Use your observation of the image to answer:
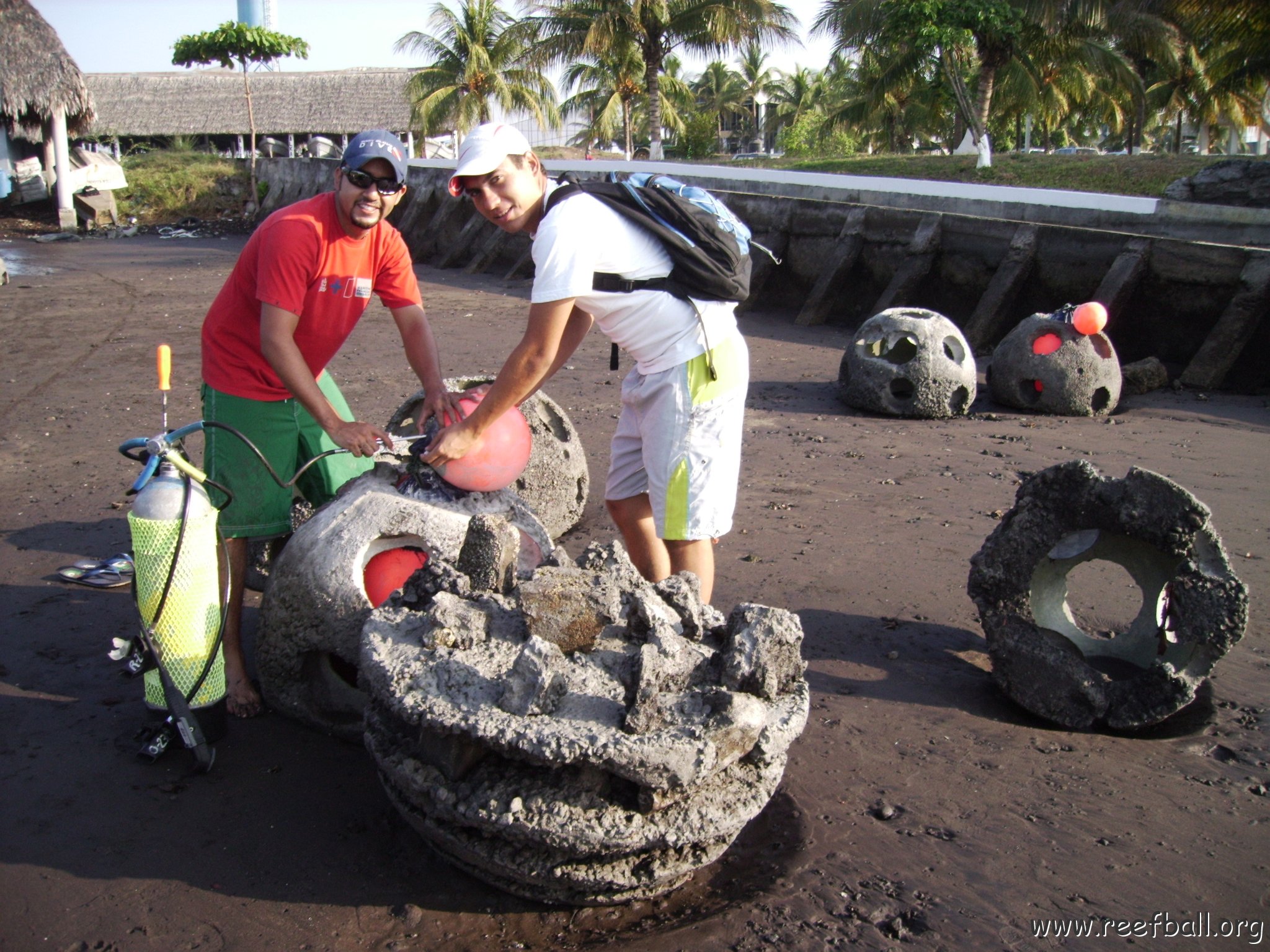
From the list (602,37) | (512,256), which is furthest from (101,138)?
(512,256)

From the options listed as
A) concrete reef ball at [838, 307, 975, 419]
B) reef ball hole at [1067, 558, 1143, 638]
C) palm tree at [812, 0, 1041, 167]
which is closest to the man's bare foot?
reef ball hole at [1067, 558, 1143, 638]

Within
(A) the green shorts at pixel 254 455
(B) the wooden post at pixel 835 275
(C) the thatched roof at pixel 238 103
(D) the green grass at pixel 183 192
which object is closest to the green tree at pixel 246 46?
(C) the thatched roof at pixel 238 103

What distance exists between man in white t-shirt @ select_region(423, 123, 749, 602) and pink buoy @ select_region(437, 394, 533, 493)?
18cm

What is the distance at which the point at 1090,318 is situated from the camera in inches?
310

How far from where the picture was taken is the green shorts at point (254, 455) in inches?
144

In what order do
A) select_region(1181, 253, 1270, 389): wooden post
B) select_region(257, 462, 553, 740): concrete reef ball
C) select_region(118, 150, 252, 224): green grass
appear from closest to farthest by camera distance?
select_region(257, 462, 553, 740): concrete reef ball, select_region(1181, 253, 1270, 389): wooden post, select_region(118, 150, 252, 224): green grass

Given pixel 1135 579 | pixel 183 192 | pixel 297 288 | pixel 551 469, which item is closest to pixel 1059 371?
pixel 1135 579

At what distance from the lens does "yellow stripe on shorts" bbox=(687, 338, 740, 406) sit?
11.0 feet

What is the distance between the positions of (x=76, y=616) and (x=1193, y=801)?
14.3 feet

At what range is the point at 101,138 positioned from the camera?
39062mm

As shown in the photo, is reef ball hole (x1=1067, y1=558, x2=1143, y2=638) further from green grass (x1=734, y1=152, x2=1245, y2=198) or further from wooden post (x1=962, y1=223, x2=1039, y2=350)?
green grass (x1=734, y1=152, x2=1245, y2=198)

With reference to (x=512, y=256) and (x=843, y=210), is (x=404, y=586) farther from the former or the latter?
(x=512, y=256)

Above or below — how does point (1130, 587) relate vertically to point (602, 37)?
below

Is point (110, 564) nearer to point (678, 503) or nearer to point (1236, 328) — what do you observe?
point (678, 503)
